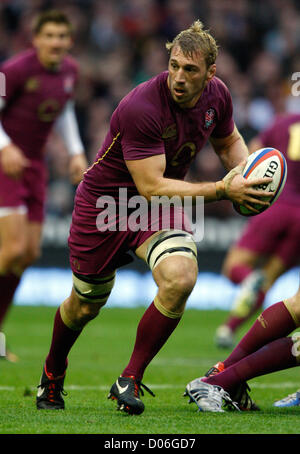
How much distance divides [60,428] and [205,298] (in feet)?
28.0

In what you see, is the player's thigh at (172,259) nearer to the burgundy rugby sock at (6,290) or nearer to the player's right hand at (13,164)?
the player's right hand at (13,164)

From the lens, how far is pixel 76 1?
16203 mm

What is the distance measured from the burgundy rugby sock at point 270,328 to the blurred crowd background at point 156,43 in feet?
31.3

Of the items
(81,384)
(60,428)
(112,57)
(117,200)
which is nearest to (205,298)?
(112,57)

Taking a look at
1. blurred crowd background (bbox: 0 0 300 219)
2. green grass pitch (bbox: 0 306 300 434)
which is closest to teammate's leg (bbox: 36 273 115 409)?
green grass pitch (bbox: 0 306 300 434)

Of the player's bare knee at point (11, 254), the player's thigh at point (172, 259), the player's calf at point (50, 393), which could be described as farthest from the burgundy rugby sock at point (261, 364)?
the player's bare knee at point (11, 254)

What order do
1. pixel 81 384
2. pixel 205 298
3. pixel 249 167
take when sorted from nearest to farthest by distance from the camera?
pixel 249 167 < pixel 81 384 < pixel 205 298

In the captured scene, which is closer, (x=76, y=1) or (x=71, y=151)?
(x=71, y=151)

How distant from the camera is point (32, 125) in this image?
775 centimetres

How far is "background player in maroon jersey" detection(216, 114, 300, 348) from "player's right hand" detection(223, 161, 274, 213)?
3.95 metres

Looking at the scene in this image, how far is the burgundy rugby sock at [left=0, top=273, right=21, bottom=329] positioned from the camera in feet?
24.8

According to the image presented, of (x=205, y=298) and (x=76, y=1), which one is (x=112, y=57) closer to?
(x=76, y=1)

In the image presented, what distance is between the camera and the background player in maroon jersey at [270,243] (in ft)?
27.3

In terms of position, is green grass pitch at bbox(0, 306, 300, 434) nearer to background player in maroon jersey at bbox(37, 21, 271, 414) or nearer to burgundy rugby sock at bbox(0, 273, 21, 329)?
background player in maroon jersey at bbox(37, 21, 271, 414)
